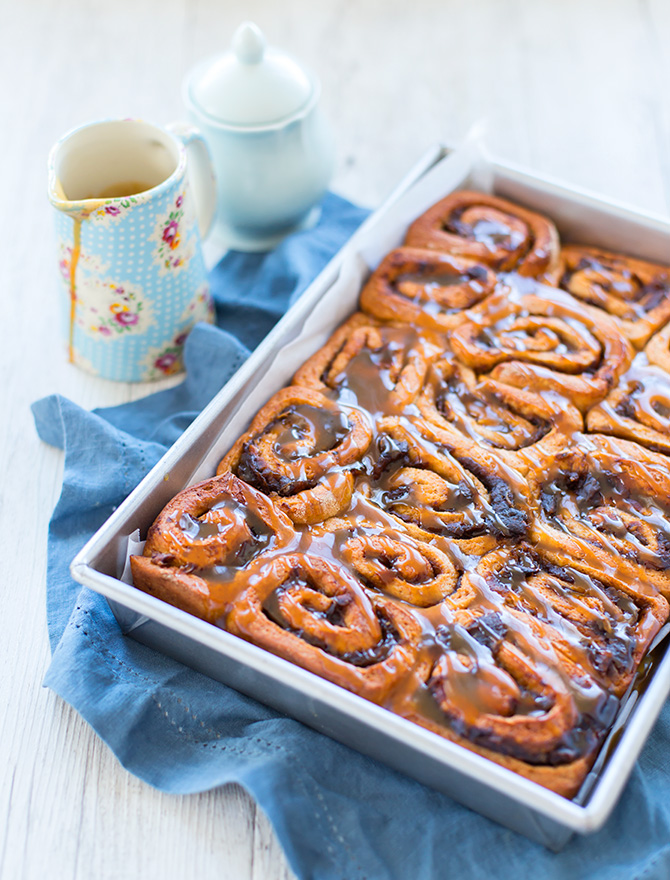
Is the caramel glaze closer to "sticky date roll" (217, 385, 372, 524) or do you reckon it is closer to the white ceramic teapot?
"sticky date roll" (217, 385, 372, 524)

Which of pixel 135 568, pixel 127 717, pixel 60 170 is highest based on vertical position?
pixel 60 170

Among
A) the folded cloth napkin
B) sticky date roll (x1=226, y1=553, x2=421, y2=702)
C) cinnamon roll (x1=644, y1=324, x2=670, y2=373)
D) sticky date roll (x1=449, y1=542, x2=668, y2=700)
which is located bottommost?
the folded cloth napkin

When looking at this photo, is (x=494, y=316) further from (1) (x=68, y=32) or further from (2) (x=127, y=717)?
(1) (x=68, y=32)

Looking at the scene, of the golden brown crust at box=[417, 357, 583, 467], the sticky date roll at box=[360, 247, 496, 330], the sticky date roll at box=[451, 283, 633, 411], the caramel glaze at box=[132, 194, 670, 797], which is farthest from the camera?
the sticky date roll at box=[360, 247, 496, 330]

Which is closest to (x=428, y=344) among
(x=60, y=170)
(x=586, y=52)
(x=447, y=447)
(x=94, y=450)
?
(x=447, y=447)

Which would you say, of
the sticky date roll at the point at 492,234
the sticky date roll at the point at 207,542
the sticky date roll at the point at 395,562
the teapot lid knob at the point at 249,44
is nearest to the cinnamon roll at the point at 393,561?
the sticky date roll at the point at 395,562

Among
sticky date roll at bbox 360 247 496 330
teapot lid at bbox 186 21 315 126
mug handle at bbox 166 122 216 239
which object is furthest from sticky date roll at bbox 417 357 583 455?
teapot lid at bbox 186 21 315 126

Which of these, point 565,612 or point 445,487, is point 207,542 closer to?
point 445,487
